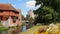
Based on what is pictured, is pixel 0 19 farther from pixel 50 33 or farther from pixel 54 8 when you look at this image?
pixel 50 33

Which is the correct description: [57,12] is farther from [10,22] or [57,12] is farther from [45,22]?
[10,22]

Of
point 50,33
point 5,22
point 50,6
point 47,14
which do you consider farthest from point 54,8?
point 5,22

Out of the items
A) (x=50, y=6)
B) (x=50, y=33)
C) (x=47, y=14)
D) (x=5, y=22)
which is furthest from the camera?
(x=5, y=22)

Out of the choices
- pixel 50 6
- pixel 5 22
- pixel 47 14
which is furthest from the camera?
pixel 5 22

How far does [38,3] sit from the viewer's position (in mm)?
33500

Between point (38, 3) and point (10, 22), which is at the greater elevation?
point (38, 3)

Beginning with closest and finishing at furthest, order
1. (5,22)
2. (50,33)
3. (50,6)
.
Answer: (50,33), (50,6), (5,22)

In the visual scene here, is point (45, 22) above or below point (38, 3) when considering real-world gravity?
below

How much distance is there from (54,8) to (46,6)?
4.98 feet

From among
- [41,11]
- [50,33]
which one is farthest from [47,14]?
[50,33]

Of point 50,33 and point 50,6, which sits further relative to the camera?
point 50,6

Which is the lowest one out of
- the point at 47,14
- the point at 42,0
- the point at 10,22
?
the point at 10,22

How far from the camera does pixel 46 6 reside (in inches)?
1243

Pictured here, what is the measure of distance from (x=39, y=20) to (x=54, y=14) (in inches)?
119
